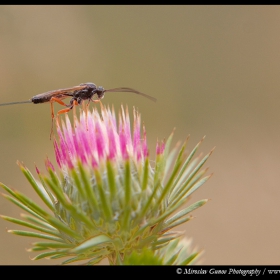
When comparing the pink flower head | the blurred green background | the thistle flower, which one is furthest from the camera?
the blurred green background

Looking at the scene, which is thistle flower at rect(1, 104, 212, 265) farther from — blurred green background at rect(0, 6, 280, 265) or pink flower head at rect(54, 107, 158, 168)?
blurred green background at rect(0, 6, 280, 265)

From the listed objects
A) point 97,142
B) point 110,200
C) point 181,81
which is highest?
point 181,81

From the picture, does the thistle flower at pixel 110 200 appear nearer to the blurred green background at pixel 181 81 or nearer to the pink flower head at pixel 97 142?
the pink flower head at pixel 97 142

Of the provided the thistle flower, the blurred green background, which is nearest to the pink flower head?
the thistle flower

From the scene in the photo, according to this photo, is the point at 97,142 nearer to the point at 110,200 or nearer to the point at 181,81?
the point at 110,200

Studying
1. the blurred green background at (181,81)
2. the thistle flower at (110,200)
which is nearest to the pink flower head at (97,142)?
the thistle flower at (110,200)

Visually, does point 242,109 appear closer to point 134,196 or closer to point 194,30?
point 194,30

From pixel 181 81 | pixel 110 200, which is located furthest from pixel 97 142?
pixel 181 81

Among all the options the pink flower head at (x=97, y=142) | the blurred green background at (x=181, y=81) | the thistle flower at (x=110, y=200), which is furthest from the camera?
the blurred green background at (x=181, y=81)
